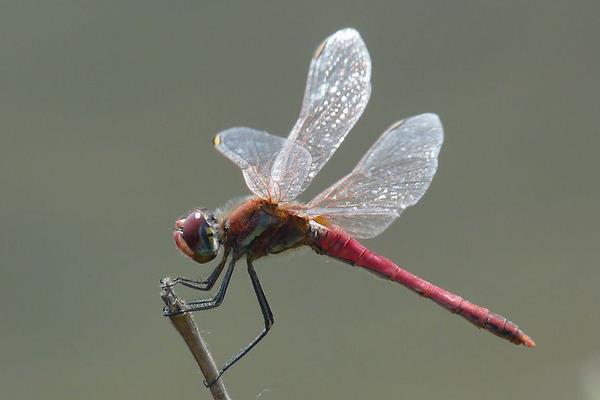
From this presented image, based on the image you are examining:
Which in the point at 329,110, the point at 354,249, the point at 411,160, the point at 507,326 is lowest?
the point at 507,326

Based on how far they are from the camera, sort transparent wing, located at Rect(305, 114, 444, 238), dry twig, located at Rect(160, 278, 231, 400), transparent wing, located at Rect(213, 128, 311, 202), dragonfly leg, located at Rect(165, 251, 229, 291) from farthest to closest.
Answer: transparent wing, located at Rect(305, 114, 444, 238), transparent wing, located at Rect(213, 128, 311, 202), dragonfly leg, located at Rect(165, 251, 229, 291), dry twig, located at Rect(160, 278, 231, 400)

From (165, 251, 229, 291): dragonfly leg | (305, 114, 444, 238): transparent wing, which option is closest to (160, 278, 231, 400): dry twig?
(165, 251, 229, 291): dragonfly leg

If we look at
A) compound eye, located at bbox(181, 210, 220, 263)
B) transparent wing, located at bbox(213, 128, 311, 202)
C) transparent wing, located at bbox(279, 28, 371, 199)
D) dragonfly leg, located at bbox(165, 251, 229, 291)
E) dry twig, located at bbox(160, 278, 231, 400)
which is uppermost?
transparent wing, located at bbox(279, 28, 371, 199)

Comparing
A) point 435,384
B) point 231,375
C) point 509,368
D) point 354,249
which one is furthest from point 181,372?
point 354,249

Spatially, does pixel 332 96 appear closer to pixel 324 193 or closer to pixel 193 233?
pixel 324 193

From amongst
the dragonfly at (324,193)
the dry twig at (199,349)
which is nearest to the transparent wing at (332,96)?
the dragonfly at (324,193)

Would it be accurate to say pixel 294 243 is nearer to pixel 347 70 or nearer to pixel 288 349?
pixel 347 70

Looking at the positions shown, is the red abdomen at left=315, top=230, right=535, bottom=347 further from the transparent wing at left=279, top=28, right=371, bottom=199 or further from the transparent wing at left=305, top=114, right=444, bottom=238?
the transparent wing at left=279, top=28, right=371, bottom=199
